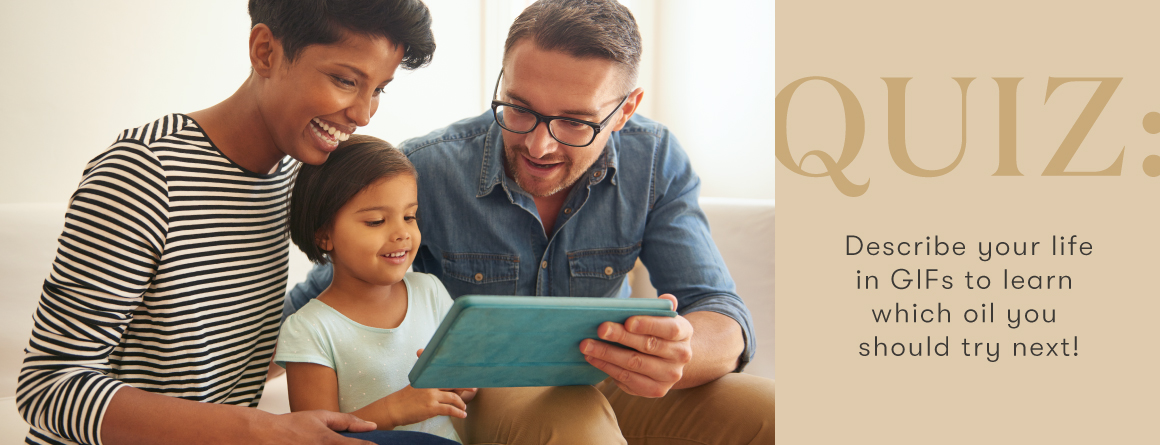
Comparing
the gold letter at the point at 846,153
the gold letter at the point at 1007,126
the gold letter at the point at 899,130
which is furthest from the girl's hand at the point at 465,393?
the gold letter at the point at 1007,126

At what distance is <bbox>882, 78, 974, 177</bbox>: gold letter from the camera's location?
1442 millimetres

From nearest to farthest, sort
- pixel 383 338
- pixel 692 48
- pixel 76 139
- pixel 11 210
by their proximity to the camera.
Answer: pixel 383 338
pixel 11 210
pixel 76 139
pixel 692 48

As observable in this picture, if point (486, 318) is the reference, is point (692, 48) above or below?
above

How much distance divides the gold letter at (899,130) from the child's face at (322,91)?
0.93 meters

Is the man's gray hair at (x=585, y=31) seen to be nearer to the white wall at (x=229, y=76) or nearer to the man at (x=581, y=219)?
the man at (x=581, y=219)

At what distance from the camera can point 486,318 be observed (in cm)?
92

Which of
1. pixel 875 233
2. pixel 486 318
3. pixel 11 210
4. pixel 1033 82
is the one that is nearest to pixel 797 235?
pixel 875 233

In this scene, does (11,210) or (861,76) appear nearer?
(861,76)

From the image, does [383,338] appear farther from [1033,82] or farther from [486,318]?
[1033,82]

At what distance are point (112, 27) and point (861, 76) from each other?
172 centimetres

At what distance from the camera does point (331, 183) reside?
1.15 metres

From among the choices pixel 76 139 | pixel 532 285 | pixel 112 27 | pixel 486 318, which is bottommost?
pixel 532 285

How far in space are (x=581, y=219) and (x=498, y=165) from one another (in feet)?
0.68

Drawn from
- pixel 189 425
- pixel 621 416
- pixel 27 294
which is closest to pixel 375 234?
pixel 189 425
